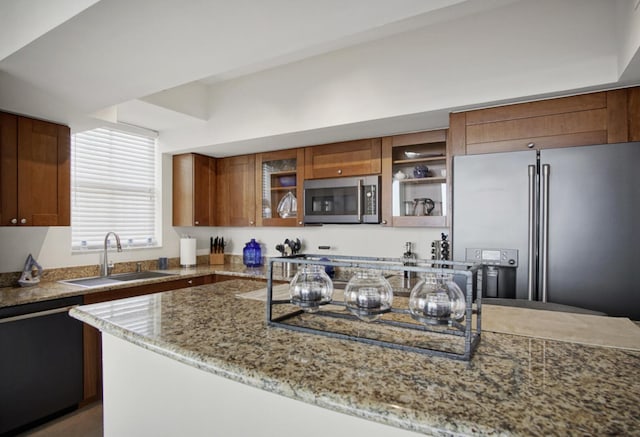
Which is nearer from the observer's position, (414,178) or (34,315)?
(34,315)

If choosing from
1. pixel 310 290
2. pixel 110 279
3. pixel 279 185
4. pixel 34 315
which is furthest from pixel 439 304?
pixel 110 279

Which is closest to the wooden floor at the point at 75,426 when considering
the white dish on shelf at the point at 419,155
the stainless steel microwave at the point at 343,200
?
the stainless steel microwave at the point at 343,200

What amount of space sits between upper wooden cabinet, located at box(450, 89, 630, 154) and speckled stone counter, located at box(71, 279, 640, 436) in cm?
155

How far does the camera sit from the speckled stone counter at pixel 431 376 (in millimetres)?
632

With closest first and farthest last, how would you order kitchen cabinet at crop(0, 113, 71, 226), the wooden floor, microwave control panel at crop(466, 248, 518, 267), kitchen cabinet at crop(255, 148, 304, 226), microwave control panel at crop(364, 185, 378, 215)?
microwave control panel at crop(466, 248, 518, 267) < the wooden floor < kitchen cabinet at crop(0, 113, 71, 226) < microwave control panel at crop(364, 185, 378, 215) < kitchen cabinet at crop(255, 148, 304, 226)

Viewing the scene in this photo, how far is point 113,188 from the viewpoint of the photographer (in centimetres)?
346

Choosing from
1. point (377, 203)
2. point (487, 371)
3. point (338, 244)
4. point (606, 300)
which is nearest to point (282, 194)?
point (338, 244)

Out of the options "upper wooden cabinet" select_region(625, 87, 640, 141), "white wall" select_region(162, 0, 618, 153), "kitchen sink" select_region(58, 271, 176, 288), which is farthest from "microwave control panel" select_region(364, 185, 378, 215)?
"kitchen sink" select_region(58, 271, 176, 288)

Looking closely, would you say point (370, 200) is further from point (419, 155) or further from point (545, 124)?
point (545, 124)

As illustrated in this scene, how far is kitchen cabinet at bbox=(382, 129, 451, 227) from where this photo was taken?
114 inches

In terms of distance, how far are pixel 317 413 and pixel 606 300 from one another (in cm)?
191

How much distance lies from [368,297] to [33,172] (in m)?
2.73

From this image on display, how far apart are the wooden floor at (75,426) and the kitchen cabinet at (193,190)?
1858 mm

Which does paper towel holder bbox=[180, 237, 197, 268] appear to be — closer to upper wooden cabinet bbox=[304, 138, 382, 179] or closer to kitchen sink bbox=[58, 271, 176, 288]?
kitchen sink bbox=[58, 271, 176, 288]
